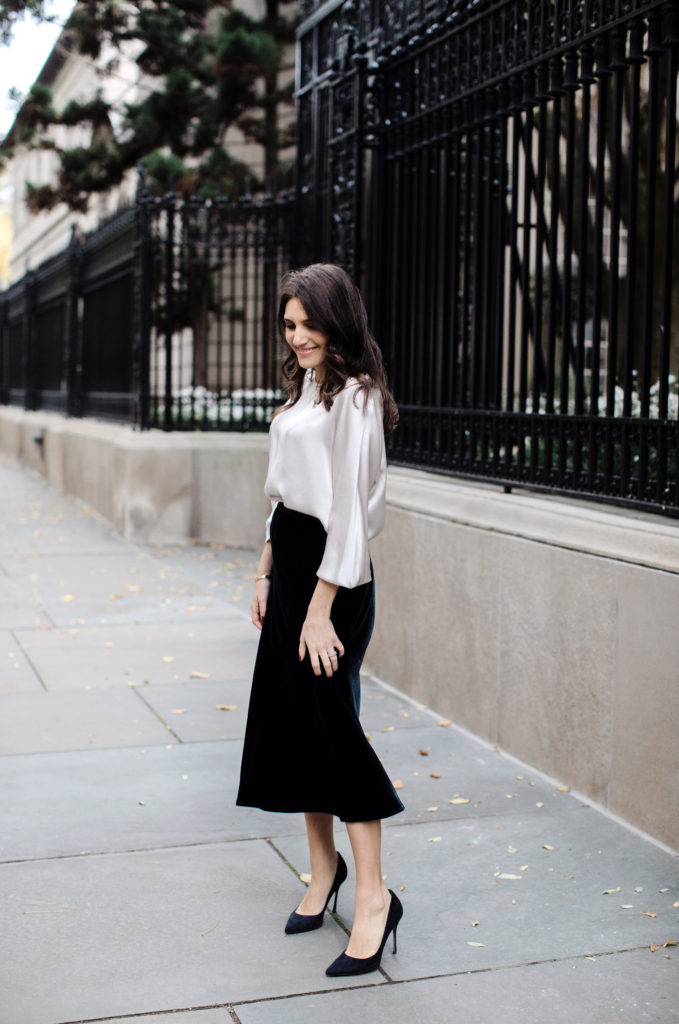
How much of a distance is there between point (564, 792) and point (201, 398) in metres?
7.85

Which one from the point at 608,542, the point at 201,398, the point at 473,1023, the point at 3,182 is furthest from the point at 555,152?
the point at 3,182

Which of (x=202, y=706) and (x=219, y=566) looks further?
(x=219, y=566)

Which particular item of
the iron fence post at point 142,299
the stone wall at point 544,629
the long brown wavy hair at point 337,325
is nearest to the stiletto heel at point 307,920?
the stone wall at point 544,629

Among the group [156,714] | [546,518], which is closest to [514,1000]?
[546,518]

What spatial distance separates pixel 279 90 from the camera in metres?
18.7

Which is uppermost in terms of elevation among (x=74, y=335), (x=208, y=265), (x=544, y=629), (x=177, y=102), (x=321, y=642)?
(x=177, y=102)

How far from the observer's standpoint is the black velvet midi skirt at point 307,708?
337 centimetres

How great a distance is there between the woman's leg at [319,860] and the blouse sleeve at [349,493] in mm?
805

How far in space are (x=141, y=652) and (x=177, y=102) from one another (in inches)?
491

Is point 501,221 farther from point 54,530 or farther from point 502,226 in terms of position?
point 54,530

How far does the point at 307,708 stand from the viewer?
3400mm

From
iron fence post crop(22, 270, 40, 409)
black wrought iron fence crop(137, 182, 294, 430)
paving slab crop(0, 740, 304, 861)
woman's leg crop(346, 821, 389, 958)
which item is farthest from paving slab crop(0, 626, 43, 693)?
iron fence post crop(22, 270, 40, 409)

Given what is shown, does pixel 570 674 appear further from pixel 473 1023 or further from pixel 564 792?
pixel 473 1023

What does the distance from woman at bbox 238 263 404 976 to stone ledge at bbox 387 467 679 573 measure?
130 centimetres
